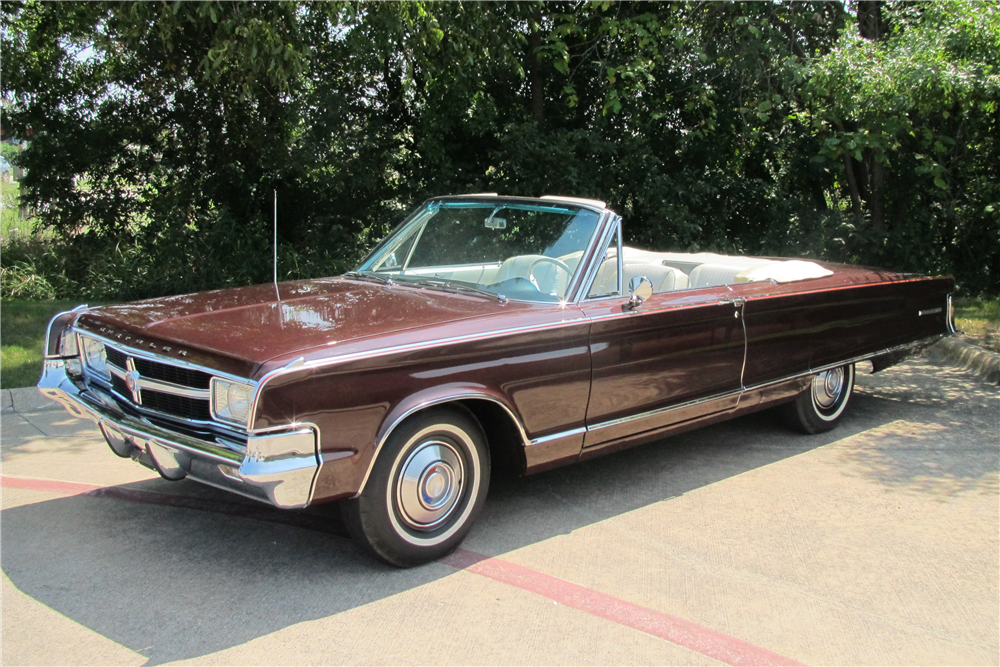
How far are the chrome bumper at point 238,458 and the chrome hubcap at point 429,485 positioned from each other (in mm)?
523

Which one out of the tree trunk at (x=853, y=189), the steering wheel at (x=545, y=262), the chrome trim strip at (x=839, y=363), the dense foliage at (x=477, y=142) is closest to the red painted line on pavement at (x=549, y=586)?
the steering wheel at (x=545, y=262)

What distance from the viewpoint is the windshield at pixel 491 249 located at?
4.60 metres

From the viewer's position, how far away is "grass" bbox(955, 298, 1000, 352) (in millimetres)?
8930

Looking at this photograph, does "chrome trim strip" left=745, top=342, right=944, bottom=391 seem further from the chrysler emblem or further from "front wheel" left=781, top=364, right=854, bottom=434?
the chrysler emblem

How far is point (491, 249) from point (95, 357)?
2131 mm

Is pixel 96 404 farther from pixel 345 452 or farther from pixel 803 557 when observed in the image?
pixel 803 557

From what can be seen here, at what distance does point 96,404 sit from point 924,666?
12.2ft

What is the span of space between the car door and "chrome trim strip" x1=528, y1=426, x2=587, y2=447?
6 centimetres

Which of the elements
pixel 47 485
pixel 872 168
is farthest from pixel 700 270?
pixel 872 168

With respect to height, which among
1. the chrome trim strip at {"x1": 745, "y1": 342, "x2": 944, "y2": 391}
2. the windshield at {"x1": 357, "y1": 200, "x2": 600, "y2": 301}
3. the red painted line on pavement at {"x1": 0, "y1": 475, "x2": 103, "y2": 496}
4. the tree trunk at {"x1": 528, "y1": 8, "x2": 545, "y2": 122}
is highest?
the tree trunk at {"x1": 528, "y1": 8, "x2": 545, "y2": 122}

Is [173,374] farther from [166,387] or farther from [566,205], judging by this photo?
[566,205]

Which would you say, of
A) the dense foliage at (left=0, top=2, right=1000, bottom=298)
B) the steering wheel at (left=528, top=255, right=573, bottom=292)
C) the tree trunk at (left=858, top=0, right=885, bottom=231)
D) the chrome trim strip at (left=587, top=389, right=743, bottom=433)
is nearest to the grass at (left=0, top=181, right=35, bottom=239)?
the dense foliage at (left=0, top=2, right=1000, bottom=298)

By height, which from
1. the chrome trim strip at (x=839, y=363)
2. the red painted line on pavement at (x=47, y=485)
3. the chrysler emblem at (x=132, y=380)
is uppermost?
the chrysler emblem at (x=132, y=380)

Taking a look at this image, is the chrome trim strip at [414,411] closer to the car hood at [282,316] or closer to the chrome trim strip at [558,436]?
the chrome trim strip at [558,436]
